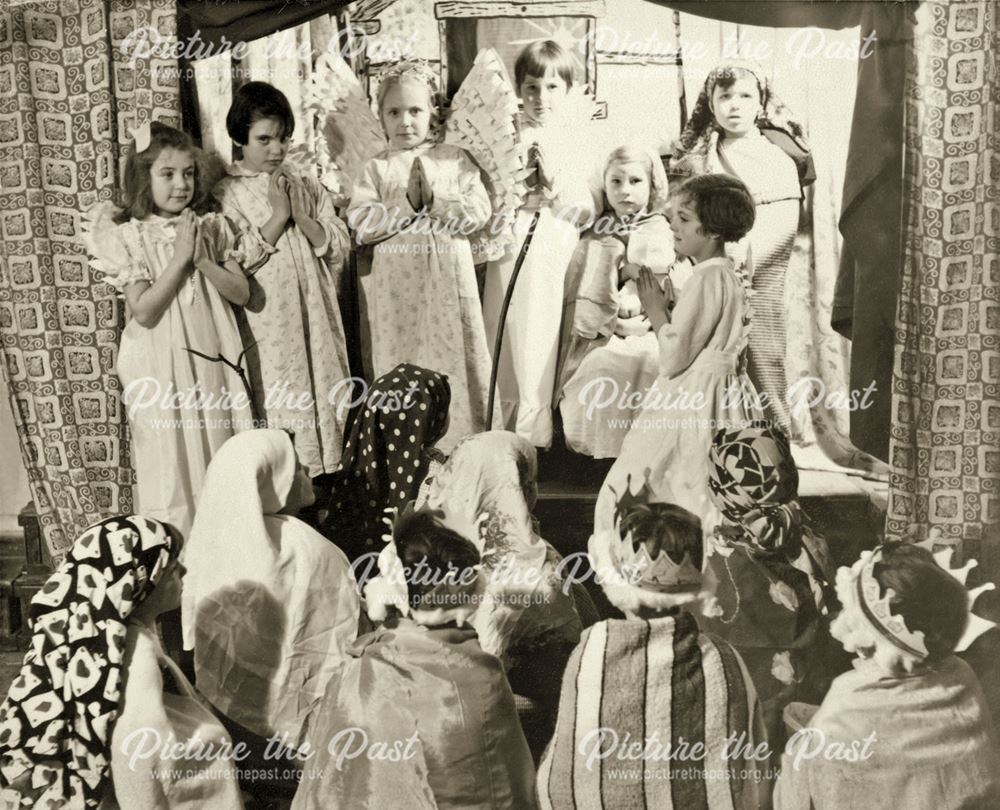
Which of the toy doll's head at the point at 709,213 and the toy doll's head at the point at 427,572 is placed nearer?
the toy doll's head at the point at 427,572

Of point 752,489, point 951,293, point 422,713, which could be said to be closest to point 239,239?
point 422,713

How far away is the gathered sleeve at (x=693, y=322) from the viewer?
7.45 feet

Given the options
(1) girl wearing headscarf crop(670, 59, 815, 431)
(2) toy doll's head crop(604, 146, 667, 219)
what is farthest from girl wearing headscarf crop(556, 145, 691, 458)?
(1) girl wearing headscarf crop(670, 59, 815, 431)

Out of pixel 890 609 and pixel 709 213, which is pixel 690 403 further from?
pixel 890 609

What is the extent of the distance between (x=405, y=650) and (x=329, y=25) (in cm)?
132

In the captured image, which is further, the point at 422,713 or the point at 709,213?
the point at 709,213

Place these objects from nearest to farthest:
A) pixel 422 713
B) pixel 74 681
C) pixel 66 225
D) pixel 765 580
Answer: pixel 74 681, pixel 422 713, pixel 765 580, pixel 66 225

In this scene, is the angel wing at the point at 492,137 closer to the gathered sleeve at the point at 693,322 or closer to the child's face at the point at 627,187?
the child's face at the point at 627,187

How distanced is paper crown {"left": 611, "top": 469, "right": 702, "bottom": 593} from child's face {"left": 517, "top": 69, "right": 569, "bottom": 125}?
2.75 feet

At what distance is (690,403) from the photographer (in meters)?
2.27

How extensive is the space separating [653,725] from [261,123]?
1483 millimetres

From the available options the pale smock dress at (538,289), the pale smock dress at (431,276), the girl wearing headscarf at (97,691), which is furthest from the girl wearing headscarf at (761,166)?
the girl wearing headscarf at (97,691)

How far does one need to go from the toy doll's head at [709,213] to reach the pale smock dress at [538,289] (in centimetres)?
18

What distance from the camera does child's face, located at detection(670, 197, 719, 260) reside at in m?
2.29
